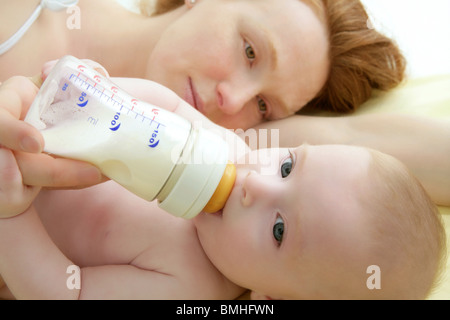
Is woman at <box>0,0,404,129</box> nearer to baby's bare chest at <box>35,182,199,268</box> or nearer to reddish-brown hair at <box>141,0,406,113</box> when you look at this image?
reddish-brown hair at <box>141,0,406,113</box>

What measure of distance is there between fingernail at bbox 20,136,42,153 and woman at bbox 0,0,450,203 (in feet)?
2.28

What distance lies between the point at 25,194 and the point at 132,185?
0.57 feet

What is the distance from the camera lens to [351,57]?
1.54 m

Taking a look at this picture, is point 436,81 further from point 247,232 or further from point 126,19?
point 247,232

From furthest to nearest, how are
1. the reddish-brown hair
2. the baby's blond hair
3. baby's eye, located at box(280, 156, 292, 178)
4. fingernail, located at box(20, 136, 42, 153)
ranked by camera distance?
the reddish-brown hair → baby's eye, located at box(280, 156, 292, 178) → the baby's blond hair → fingernail, located at box(20, 136, 42, 153)

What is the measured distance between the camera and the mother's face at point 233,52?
134 centimetres

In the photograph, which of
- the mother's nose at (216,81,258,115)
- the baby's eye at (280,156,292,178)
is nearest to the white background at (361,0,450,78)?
the mother's nose at (216,81,258,115)

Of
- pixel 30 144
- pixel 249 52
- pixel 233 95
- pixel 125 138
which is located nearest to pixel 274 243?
pixel 125 138

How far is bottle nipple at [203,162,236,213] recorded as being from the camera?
34.1 inches

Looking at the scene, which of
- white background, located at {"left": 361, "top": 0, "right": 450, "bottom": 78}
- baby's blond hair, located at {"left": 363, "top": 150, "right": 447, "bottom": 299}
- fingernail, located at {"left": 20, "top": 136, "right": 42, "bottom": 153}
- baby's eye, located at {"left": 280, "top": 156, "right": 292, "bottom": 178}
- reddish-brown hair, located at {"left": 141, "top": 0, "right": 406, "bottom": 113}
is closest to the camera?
fingernail, located at {"left": 20, "top": 136, "right": 42, "bottom": 153}

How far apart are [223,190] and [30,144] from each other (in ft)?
1.07

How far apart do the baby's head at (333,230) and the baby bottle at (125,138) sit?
0.11 meters

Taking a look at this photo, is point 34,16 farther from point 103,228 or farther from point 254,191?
point 254,191

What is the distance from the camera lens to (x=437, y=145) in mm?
1242
